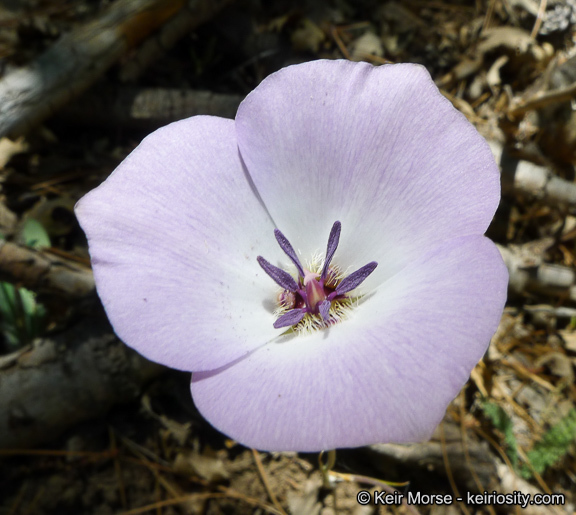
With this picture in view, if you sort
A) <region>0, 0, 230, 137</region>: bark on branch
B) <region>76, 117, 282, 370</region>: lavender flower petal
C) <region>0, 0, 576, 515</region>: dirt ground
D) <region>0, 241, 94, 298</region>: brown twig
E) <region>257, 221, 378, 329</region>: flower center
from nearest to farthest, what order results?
<region>76, 117, 282, 370</region>: lavender flower petal, <region>257, 221, 378, 329</region>: flower center, <region>0, 241, 94, 298</region>: brown twig, <region>0, 0, 576, 515</region>: dirt ground, <region>0, 0, 230, 137</region>: bark on branch

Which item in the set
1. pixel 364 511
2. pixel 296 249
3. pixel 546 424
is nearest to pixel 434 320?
pixel 296 249

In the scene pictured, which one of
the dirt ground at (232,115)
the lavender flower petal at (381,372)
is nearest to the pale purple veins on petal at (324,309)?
the lavender flower petal at (381,372)

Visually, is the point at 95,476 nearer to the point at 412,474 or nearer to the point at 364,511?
the point at 364,511

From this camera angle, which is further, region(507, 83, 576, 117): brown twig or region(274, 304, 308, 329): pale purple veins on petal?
region(507, 83, 576, 117): brown twig

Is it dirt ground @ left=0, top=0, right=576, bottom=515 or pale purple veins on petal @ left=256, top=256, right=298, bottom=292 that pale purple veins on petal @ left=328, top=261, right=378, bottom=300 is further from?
dirt ground @ left=0, top=0, right=576, bottom=515

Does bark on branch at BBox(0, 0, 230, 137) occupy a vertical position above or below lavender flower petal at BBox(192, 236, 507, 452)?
above

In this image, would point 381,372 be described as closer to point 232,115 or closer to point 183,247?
point 183,247

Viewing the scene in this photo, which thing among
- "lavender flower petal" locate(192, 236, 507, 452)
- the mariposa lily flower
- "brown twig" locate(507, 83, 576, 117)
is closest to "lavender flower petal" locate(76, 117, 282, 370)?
the mariposa lily flower

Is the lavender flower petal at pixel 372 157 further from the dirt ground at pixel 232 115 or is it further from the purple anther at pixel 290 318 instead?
the dirt ground at pixel 232 115
